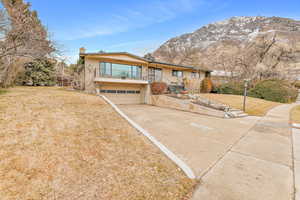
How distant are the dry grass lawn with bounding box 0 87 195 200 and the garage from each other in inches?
391

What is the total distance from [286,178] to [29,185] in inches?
208

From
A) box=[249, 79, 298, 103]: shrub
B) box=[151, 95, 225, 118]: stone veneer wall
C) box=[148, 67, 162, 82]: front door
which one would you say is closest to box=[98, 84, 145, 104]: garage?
box=[148, 67, 162, 82]: front door

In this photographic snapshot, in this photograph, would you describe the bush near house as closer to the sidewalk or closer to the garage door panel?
the garage door panel

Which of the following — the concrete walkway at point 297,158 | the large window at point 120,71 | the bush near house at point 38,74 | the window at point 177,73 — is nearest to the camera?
the concrete walkway at point 297,158

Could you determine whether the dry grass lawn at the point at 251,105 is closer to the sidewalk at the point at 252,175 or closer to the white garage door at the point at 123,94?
the sidewalk at the point at 252,175

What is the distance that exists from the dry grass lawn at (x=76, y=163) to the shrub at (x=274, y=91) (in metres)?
22.0

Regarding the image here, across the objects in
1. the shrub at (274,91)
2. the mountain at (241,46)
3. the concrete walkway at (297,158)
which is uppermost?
the mountain at (241,46)

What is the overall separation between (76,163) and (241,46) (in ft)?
170

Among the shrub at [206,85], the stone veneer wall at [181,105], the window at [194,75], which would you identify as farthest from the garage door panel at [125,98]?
the shrub at [206,85]

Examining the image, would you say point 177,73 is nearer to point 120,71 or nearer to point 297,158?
point 120,71

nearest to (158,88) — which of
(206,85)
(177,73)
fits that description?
(177,73)

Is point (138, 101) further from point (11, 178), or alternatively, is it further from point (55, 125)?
point (11, 178)

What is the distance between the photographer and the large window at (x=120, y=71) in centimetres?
1384

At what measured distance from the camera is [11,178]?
234 cm
